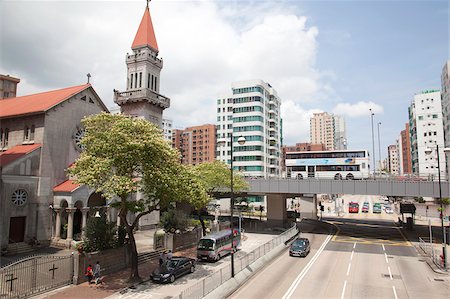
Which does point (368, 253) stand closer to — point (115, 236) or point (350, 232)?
point (350, 232)

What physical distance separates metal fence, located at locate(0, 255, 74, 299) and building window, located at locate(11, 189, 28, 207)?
1081cm

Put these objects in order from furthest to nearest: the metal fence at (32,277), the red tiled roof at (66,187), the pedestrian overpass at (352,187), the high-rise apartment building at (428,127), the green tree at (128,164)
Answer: the high-rise apartment building at (428,127) → the pedestrian overpass at (352,187) → the red tiled roof at (66,187) → the green tree at (128,164) → the metal fence at (32,277)

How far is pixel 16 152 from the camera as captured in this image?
34000mm

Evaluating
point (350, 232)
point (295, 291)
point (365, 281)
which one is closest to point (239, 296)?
point (295, 291)

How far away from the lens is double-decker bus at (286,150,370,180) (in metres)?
75.2

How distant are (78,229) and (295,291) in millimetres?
27000

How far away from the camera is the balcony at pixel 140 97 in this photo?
1895 inches

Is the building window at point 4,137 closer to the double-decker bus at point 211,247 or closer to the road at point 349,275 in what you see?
the double-decker bus at point 211,247

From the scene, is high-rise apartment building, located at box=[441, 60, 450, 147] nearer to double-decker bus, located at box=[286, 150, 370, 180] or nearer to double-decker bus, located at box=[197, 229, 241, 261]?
double-decker bus, located at box=[286, 150, 370, 180]

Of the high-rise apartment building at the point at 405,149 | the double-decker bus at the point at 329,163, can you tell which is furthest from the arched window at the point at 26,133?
the high-rise apartment building at the point at 405,149

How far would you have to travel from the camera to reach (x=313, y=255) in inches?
1403

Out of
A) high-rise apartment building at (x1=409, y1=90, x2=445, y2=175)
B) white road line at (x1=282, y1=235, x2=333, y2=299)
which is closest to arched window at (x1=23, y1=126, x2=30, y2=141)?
white road line at (x1=282, y1=235, x2=333, y2=299)

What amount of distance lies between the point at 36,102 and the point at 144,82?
50.8 ft

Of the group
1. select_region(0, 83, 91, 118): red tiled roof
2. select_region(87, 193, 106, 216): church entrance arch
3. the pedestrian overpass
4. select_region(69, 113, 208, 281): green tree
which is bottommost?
select_region(87, 193, 106, 216): church entrance arch
